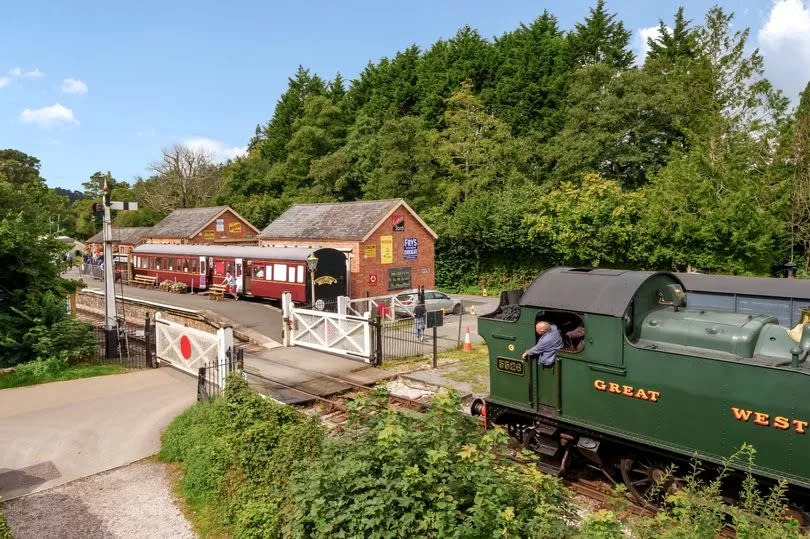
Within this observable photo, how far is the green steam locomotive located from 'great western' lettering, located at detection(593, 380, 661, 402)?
0.01 metres

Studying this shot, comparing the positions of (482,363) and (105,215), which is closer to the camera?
(482,363)

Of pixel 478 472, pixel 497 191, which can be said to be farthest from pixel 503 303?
pixel 497 191

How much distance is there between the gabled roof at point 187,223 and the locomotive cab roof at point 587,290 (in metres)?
35.2

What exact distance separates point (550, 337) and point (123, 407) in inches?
377

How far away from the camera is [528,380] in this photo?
852cm

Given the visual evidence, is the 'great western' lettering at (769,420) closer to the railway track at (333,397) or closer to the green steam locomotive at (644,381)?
the green steam locomotive at (644,381)

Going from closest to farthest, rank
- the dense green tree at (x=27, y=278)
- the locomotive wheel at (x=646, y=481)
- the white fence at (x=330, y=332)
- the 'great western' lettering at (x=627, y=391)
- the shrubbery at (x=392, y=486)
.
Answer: the shrubbery at (x=392, y=486)
the 'great western' lettering at (x=627, y=391)
the locomotive wheel at (x=646, y=481)
the dense green tree at (x=27, y=278)
the white fence at (x=330, y=332)

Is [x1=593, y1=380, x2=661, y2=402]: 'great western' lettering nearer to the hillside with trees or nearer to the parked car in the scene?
the parked car

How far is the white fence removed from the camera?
52.9 ft

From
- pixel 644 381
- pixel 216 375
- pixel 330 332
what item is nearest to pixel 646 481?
pixel 644 381

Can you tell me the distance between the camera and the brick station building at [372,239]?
92.5 feet

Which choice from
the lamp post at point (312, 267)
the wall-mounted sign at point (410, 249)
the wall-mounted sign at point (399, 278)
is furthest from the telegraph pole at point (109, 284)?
the wall-mounted sign at point (410, 249)

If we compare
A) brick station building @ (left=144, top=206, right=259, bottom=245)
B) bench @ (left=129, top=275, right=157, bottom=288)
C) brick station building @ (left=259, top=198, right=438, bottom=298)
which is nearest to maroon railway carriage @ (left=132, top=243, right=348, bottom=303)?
bench @ (left=129, top=275, right=157, bottom=288)

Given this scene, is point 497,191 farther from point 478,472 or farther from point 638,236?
point 478,472
